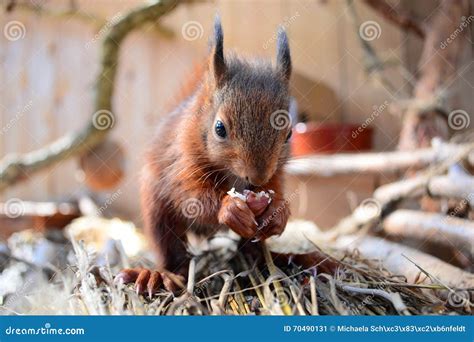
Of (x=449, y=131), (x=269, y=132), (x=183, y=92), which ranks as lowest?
(x=449, y=131)

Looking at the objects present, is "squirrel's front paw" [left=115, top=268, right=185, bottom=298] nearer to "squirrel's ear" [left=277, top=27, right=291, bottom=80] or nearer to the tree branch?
"squirrel's ear" [left=277, top=27, right=291, bottom=80]

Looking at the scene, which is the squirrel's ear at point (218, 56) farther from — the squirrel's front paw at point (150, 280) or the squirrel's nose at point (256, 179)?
the squirrel's front paw at point (150, 280)

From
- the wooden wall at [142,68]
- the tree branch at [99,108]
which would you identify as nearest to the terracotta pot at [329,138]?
the wooden wall at [142,68]

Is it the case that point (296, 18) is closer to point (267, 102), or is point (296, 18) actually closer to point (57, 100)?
point (267, 102)

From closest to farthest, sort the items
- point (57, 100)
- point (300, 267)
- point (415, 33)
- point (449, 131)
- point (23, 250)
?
point (300, 267) < point (23, 250) < point (449, 131) < point (415, 33) < point (57, 100)

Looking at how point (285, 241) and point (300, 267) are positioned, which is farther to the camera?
point (285, 241)

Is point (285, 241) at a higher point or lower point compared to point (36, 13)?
lower

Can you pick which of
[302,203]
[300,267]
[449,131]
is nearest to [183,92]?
[300,267]

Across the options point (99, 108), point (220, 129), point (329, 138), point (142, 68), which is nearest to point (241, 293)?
point (220, 129)

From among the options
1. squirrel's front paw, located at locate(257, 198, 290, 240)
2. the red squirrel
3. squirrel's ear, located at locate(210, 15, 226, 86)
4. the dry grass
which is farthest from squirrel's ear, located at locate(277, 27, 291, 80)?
the dry grass
